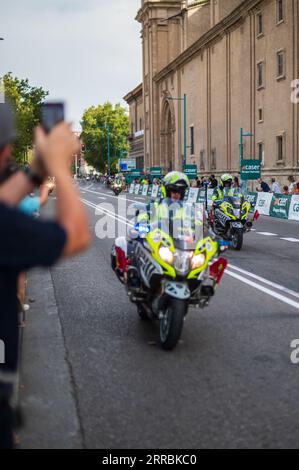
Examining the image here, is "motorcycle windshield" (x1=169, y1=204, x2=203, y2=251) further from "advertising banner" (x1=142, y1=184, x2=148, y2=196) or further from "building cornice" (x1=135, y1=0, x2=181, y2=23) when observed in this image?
"building cornice" (x1=135, y1=0, x2=181, y2=23)

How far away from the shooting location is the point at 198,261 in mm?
6918

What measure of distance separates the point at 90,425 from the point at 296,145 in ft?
123

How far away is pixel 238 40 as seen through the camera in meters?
51.6

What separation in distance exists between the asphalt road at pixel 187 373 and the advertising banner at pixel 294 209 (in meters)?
16.2

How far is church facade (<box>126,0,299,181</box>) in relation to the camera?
1667 inches

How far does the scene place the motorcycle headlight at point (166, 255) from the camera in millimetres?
6841

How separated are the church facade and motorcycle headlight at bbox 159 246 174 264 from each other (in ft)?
115

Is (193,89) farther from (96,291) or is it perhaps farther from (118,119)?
(118,119)

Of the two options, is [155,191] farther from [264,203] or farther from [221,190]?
[221,190]

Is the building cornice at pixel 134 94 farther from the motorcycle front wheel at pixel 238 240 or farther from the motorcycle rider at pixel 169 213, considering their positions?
the motorcycle rider at pixel 169 213

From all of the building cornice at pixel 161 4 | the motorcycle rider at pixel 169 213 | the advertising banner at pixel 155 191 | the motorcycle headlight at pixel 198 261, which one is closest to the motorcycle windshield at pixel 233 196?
the motorcycle rider at pixel 169 213

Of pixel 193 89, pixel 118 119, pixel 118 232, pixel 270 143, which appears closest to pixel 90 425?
pixel 118 232

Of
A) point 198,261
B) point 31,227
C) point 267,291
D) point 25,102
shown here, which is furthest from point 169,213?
point 25,102

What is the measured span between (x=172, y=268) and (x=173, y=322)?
1.98 ft
